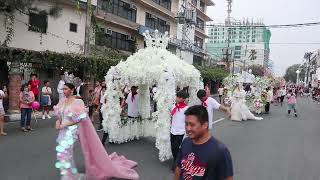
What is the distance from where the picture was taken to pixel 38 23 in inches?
925

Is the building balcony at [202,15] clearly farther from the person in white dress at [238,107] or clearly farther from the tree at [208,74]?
the person in white dress at [238,107]

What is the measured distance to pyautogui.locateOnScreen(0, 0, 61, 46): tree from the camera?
1948cm

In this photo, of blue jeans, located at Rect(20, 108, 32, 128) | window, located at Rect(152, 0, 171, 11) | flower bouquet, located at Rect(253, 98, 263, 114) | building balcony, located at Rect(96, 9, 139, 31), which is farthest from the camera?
window, located at Rect(152, 0, 171, 11)

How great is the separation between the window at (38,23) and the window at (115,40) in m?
4.66

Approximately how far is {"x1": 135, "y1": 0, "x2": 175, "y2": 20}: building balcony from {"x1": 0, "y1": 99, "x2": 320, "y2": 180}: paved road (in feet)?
72.8

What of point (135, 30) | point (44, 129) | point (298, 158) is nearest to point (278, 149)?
point (298, 158)

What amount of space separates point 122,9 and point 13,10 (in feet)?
44.1

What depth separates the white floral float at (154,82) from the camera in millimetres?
9352

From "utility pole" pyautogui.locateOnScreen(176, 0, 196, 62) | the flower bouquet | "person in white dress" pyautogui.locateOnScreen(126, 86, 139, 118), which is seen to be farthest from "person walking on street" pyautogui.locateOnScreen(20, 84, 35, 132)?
"utility pole" pyautogui.locateOnScreen(176, 0, 196, 62)

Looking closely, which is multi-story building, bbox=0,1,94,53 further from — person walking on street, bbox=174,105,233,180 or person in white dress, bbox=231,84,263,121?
person walking on street, bbox=174,105,233,180

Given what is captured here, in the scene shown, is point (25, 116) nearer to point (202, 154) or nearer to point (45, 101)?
point (45, 101)

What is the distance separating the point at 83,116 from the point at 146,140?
5.56 m

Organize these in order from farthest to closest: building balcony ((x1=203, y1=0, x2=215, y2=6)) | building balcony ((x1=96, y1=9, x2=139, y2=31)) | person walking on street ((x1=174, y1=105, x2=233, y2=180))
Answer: building balcony ((x1=203, y1=0, x2=215, y2=6)), building balcony ((x1=96, y1=9, x2=139, y2=31)), person walking on street ((x1=174, y1=105, x2=233, y2=180))

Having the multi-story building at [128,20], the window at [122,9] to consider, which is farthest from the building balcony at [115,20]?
the window at [122,9]
